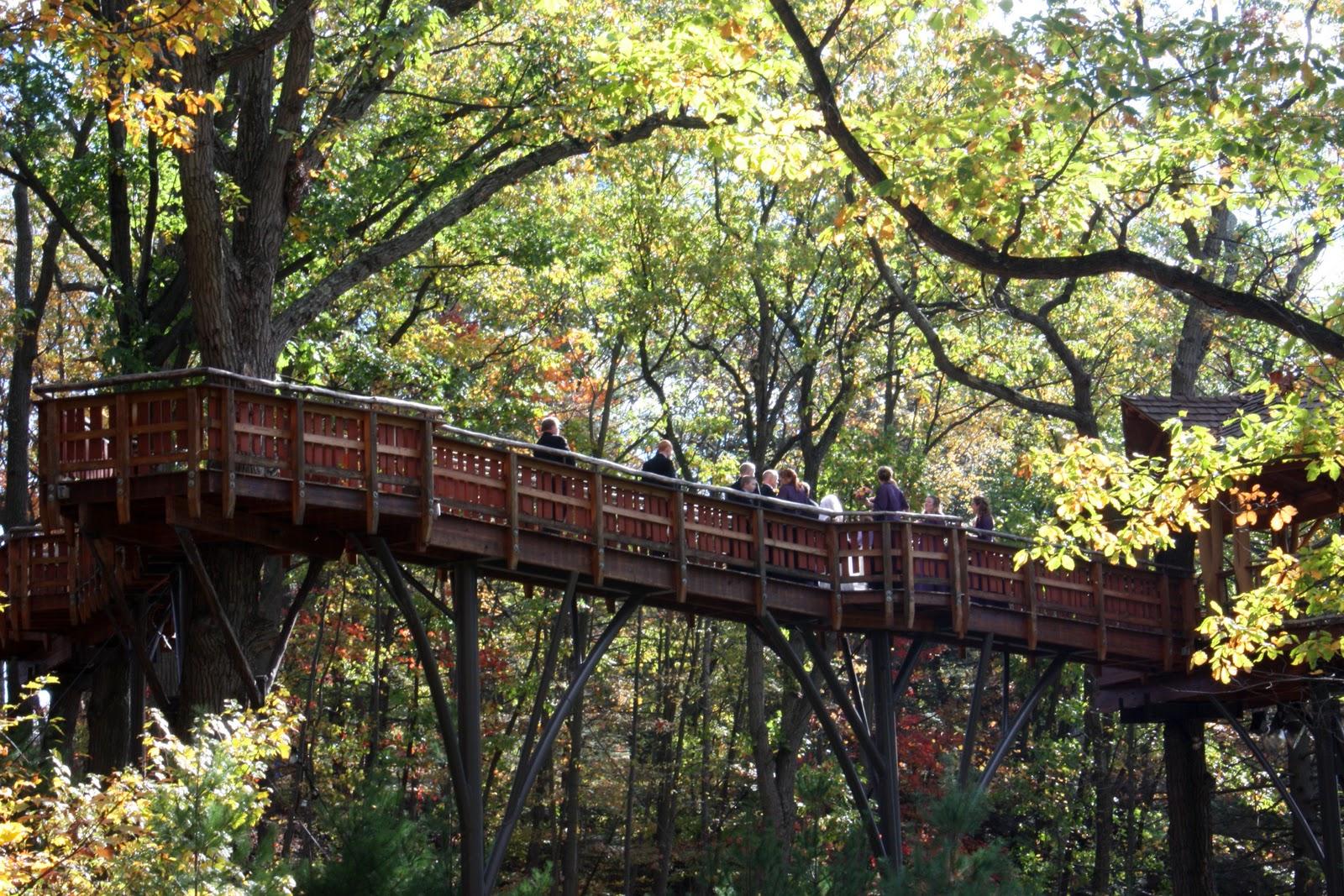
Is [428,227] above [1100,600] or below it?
above

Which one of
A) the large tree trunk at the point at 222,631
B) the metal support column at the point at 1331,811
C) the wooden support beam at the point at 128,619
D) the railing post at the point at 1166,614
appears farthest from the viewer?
the railing post at the point at 1166,614

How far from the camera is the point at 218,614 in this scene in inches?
527

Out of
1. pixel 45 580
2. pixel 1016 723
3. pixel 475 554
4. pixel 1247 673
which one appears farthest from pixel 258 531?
pixel 1247 673

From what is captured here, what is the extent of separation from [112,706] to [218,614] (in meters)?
A: 6.36

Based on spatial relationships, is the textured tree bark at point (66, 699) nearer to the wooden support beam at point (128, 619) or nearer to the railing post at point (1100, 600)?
the wooden support beam at point (128, 619)

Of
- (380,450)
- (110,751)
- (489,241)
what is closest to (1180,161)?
(380,450)

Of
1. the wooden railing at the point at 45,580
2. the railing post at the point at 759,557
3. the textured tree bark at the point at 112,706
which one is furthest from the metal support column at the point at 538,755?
the textured tree bark at the point at 112,706

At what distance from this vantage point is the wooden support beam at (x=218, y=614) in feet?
43.0

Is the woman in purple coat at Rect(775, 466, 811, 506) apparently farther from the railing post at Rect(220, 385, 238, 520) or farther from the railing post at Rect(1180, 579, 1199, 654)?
the railing post at Rect(220, 385, 238, 520)

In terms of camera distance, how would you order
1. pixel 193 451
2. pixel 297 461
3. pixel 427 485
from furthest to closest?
pixel 427 485 → pixel 297 461 → pixel 193 451

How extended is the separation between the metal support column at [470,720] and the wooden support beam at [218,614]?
189 centimetres

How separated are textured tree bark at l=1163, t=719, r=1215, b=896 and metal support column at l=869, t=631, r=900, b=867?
476cm

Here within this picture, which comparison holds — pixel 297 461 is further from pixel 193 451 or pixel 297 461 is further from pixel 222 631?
pixel 222 631

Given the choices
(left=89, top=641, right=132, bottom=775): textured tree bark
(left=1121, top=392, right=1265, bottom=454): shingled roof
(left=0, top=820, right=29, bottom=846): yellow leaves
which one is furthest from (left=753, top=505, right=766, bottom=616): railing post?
(left=0, top=820, right=29, bottom=846): yellow leaves
